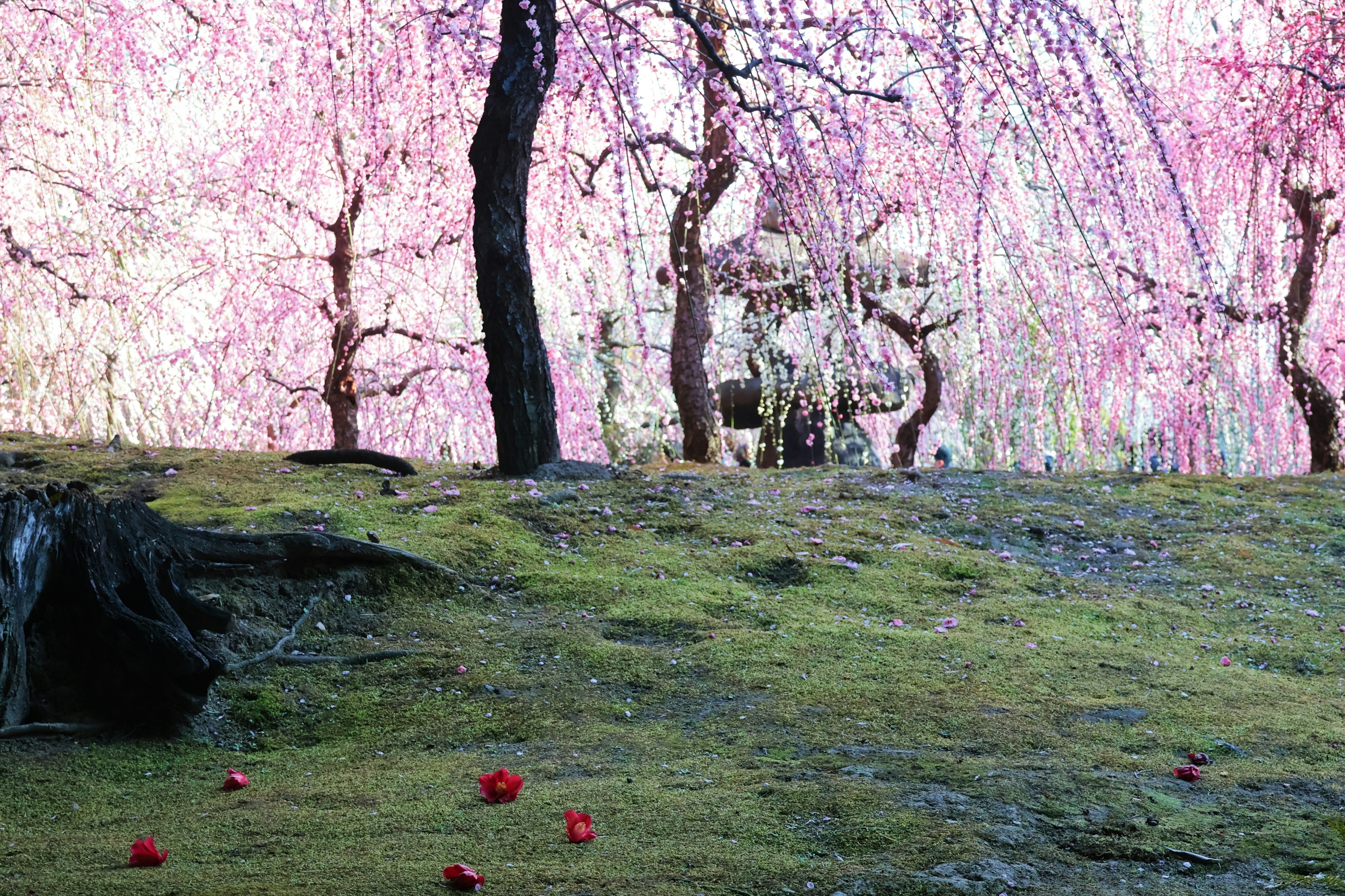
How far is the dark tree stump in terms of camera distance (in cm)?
250

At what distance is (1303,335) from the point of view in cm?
793

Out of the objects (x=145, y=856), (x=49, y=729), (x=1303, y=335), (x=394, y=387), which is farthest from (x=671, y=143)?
(x=145, y=856)

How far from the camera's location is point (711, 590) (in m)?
3.89

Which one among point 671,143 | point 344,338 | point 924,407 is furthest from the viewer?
point 924,407

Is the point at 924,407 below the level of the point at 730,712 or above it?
above

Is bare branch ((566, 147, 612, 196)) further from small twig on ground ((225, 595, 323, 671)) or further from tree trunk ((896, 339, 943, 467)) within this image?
small twig on ground ((225, 595, 323, 671))

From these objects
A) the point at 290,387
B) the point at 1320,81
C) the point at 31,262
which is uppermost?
the point at 1320,81

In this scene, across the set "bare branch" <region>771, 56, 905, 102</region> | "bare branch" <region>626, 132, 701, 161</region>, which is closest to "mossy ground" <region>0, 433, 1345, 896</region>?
"bare branch" <region>771, 56, 905, 102</region>

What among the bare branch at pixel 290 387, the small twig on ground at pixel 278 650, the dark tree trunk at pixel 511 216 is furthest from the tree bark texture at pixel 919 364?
the small twig on ground at pixel 278 650

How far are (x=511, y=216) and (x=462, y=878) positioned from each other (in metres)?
3.64

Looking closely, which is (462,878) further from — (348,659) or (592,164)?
(592,164)

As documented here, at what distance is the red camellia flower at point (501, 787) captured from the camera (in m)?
2.08

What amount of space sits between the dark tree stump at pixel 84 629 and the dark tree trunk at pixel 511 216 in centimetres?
231

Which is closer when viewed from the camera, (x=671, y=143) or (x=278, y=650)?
(x=278, y=650)
